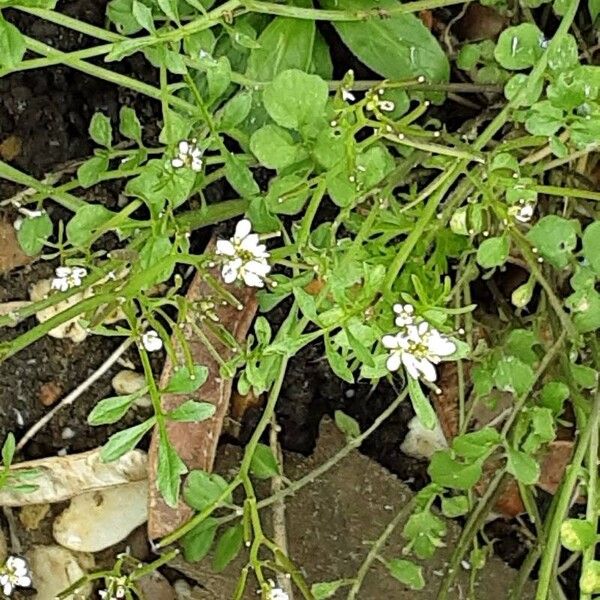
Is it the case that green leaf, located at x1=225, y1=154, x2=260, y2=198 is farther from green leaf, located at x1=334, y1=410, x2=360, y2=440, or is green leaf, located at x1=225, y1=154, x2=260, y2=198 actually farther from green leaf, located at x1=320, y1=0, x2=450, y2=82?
green leaf, located at x1=334, y1=410, x2=360, y2=440

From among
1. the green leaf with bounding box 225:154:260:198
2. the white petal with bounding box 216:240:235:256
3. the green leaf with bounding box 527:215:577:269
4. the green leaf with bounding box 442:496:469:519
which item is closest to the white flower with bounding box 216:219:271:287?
the white petal with bounding box 216:240:235:256

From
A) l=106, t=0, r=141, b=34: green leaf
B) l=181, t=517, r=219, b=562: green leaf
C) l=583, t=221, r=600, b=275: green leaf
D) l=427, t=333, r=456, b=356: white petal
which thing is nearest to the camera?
l=427, t=333, r=456, b=356: white petal

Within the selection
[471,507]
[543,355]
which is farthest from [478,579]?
[543,355]

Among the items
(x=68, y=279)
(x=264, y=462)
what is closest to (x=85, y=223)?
(x=68, y=279)

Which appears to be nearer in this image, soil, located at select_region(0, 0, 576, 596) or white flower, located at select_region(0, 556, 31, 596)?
white flower, located at select_region(0, 556, 31, 596)

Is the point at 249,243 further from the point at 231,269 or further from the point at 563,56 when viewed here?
the point at 563,56

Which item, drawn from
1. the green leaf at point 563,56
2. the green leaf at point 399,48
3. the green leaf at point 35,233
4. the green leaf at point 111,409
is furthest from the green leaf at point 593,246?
the green leaf at point 35,233
